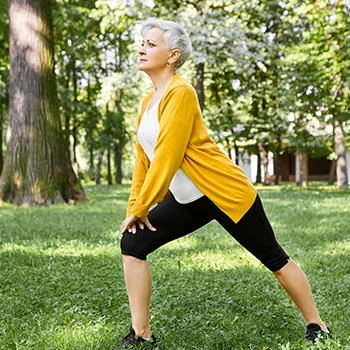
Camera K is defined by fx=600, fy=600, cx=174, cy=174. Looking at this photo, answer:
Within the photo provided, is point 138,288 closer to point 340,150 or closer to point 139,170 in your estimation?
point 139,170

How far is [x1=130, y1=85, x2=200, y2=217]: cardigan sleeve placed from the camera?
345cm

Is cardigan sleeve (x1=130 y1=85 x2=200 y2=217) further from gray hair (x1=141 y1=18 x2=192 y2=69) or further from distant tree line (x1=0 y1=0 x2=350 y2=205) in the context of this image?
distant tree line (x1=0 y1=0 x2=350 y2=205)

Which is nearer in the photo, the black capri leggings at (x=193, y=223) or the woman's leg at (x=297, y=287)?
the black capri leggings at (x=193, y=223)

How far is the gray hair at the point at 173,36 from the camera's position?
12.0ft

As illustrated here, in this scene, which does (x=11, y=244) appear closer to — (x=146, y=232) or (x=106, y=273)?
(x=106, y=273)

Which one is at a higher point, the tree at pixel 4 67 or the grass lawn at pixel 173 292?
the tree at pixel 4 67

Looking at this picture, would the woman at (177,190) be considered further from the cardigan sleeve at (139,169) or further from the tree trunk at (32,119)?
the tree trunk at (32,119)

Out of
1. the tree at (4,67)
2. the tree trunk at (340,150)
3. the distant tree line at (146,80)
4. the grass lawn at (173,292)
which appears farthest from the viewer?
the tree trunk at (340,150)

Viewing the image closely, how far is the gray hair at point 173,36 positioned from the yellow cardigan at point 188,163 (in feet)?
0.65

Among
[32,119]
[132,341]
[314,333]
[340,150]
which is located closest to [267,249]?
[314,333]

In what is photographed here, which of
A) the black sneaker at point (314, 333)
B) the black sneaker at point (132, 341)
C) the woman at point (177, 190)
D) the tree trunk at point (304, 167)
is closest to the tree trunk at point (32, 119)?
the black sneaker at point (132, 341)

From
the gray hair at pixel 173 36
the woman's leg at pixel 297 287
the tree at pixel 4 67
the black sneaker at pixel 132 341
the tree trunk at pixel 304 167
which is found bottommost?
the tree trunk at pixel 304 167

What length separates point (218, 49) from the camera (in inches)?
875

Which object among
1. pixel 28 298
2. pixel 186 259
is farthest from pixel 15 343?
pixel 186 259
